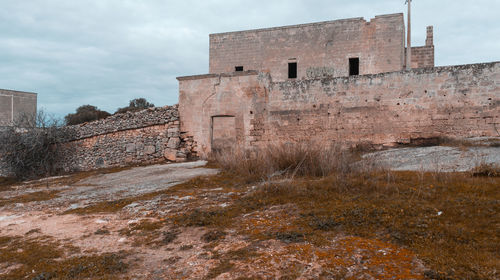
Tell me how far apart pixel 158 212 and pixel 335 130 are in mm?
7862

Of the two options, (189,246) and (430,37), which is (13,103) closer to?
(430,37)

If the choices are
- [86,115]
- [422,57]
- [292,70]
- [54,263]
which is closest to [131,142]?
[292,70]

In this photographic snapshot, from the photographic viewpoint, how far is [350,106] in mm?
10938

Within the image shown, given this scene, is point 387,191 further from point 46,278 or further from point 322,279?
point 46,278

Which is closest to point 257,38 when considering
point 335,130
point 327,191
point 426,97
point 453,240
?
point 335,130

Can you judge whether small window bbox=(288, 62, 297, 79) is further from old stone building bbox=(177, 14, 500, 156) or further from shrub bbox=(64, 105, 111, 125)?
shrub bbox=(64, 105, 111, 125)

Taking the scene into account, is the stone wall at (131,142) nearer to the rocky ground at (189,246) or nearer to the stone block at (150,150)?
the stone block at (150,150)

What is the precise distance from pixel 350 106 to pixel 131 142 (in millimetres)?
8499

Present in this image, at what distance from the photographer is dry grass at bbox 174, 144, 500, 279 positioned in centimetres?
252

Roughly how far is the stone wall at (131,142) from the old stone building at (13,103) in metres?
16.7

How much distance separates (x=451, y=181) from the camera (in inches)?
163

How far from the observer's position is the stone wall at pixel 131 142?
510 inches

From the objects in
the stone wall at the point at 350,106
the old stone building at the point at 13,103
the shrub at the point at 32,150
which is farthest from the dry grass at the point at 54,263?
the old stone building at the point at 13,103

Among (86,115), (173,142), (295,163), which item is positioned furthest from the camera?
(86,115)
